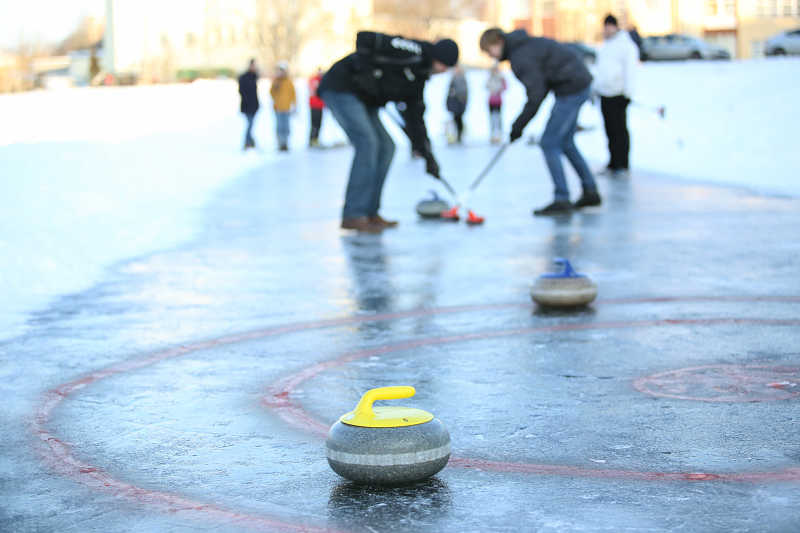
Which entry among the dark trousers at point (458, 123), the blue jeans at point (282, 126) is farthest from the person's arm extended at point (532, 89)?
the dark trousers at point (458, 123)

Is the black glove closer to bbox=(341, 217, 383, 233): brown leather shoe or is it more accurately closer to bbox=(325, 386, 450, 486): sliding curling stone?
bbox=(341, 217, 383, 233): brown leather shoe

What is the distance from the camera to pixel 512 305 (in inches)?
309

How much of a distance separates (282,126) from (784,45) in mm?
24025

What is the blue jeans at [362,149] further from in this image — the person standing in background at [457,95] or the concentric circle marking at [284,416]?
the person standing in background at [457,95]

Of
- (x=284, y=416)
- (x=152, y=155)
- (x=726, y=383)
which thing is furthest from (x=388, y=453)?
(x=152, y=155)

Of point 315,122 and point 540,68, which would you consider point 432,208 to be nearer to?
point 540,68

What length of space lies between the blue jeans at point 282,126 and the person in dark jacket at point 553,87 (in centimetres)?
1610

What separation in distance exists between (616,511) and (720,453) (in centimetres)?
75

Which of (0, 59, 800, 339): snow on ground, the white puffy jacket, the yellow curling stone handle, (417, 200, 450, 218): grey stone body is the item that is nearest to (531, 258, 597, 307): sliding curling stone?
(0, 59, 800, 339): snow on ground

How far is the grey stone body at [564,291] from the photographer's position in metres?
7.48

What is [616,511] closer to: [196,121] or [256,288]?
[256,288]

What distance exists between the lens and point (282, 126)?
29.7 metres

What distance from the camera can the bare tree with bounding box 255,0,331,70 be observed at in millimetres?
87938

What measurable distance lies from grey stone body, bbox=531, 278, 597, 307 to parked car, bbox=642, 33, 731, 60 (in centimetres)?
4468
